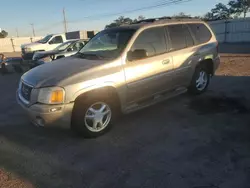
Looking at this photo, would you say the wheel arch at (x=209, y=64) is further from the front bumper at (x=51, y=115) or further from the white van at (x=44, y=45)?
the white van at (x=44, y=45)

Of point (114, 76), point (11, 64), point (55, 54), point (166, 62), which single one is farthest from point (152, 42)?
point (11, 64)

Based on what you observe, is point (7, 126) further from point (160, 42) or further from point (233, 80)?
point (233, 80)

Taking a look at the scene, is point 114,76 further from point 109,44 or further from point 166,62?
point 166,62

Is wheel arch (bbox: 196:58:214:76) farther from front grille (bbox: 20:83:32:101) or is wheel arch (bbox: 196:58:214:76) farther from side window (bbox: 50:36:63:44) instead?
side window (bbox: 50:36:63:44)

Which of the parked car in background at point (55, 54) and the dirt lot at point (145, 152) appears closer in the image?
the dirt lot at point (145, 152)

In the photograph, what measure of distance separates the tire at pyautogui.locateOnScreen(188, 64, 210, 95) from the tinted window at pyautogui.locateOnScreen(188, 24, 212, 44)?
65 centimetres

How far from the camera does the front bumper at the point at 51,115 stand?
3.72m

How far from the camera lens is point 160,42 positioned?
5.02 metres

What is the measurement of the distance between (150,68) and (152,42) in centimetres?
60

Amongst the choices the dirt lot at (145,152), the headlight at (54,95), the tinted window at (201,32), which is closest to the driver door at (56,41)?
the dirt lot at (145,152)

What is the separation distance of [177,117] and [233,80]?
12.7 feet

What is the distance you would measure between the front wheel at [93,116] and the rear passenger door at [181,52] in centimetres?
184

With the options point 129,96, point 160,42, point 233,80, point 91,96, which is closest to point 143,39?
point 160,42

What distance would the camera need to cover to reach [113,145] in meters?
3.92
